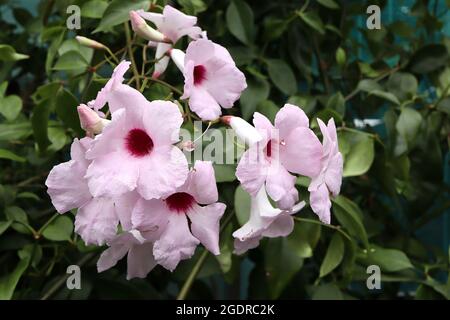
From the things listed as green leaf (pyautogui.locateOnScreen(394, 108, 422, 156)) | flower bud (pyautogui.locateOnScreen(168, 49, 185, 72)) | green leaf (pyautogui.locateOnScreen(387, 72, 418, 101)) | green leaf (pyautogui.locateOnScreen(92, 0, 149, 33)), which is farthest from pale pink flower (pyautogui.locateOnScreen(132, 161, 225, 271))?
green leaf (pyautogui.locateOnScreen(387, 72, 418, 101))

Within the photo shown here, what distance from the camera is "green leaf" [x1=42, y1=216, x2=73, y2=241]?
0.81 metres

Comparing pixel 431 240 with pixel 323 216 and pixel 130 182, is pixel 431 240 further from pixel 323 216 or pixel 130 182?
pixel 130 182

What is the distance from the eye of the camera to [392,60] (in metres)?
1.28

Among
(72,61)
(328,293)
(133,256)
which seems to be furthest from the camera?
(328,293)

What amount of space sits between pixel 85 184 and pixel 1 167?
1.95ft

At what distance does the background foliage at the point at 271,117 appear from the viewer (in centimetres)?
83

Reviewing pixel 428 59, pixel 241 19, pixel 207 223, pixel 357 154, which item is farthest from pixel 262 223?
pixel 428 59

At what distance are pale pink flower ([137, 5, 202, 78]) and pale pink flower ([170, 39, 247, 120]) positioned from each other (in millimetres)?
57

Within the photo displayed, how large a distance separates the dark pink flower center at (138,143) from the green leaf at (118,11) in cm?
25

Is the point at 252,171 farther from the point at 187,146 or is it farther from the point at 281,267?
the point at 281,267

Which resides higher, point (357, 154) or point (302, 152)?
point (302, 152)

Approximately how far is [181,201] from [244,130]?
3.1 inches

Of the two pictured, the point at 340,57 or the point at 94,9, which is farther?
the point at 340,57

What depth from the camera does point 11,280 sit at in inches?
32.4
